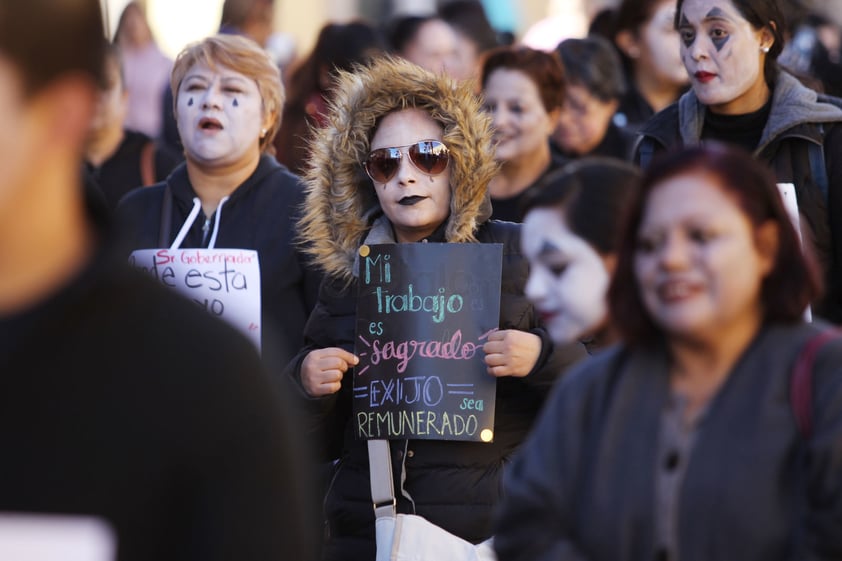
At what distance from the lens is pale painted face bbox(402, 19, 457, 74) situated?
30.7ft

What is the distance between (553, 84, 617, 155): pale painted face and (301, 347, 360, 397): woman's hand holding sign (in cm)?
372

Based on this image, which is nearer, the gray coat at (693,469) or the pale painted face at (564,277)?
the gray coat at (693,469)

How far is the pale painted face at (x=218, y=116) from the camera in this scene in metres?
5.70

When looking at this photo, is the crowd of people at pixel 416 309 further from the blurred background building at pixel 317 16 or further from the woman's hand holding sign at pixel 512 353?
the blurred background building at pixel 317 16

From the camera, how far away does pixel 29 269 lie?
6.20 feet

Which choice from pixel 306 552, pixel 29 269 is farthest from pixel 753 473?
pixel 29 269

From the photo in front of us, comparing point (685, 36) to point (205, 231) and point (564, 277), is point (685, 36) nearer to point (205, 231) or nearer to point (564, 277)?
point (205, 231)

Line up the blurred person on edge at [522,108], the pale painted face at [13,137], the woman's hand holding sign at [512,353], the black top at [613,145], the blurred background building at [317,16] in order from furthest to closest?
the blurred background building at [317,16], the black top at [613,145], the blurred person on edge at [522,108], the woman's hand holding sign at [512,353], the pale painted face at [13,137]

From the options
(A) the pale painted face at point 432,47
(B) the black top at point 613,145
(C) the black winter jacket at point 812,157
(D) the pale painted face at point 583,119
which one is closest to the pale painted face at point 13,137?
(C) the black winter jacket at point 812,157

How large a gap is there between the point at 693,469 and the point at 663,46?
5892 millimetres

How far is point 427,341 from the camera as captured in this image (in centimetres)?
446

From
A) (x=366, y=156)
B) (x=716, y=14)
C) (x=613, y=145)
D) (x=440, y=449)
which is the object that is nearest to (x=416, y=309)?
(x=440, y=449)

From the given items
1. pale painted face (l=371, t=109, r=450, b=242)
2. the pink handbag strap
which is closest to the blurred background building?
pale painted face (l=371, t=109, r=450, b=242)

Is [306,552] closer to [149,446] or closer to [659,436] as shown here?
[149,446]
